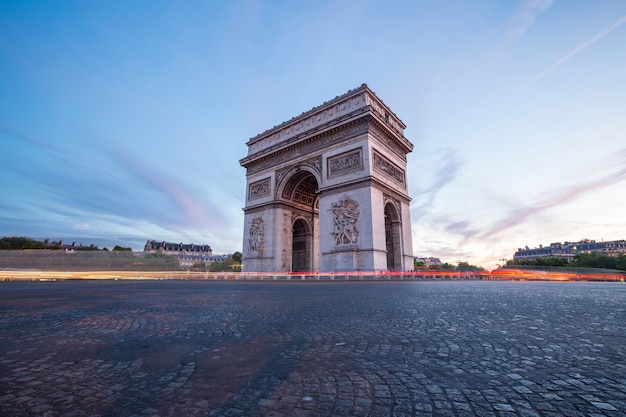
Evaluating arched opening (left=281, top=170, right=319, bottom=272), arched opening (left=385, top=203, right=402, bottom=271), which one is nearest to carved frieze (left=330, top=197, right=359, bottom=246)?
arched opening (left=385, top=203, right=402, bottom=271)

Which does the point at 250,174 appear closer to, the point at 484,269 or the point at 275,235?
the point at 275,235

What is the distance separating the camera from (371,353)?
5.99 ft

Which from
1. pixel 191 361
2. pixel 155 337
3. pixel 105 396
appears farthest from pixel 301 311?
pixel 105 396

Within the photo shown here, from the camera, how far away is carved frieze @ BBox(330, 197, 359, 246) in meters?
18.2

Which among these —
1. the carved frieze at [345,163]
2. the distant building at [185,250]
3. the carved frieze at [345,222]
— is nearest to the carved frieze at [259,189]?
the carved frieze at [345,163]

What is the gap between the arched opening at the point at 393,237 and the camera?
815 inches

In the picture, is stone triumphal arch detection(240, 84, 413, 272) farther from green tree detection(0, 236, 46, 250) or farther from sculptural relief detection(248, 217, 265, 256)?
green tree detection(0, 236, 46, 250)

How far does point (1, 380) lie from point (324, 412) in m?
1.51

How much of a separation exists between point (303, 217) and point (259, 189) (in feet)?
14.2

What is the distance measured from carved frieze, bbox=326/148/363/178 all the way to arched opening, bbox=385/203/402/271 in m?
3.63

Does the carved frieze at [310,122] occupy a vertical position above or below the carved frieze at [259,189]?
above

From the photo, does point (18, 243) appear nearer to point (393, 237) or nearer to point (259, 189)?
point (259, 189)

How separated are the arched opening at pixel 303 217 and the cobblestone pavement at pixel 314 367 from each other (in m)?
21.0

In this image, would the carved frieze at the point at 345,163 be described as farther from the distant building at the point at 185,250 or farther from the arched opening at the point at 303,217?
the distant building at the point at 185,250
